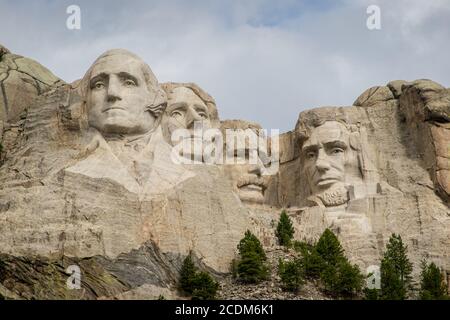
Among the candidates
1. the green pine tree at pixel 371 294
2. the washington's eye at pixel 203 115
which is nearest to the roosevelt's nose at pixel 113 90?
the washington's eye at pixel 203 115

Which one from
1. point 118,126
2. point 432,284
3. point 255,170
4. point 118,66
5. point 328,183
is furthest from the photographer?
point 255,170

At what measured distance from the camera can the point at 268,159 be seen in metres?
40.8

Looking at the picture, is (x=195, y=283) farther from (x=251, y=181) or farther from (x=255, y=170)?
(x=255, y=170)

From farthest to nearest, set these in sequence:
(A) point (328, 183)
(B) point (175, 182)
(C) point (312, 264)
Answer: (A) point (328, 183) → (B) point (175, 182) → (C) point (312, 264)

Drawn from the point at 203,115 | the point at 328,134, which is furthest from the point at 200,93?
the point at 328,134

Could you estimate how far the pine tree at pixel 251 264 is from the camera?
117ft

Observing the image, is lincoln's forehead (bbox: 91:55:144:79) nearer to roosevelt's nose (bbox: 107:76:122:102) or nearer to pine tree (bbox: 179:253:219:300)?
roosevelt's nose (bbox: 107:76:122:102)

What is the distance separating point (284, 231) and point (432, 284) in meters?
3.70

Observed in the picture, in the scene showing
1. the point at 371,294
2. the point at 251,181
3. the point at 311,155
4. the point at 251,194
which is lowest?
the point at 371,294

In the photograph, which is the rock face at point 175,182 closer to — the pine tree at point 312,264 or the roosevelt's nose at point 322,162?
the roosevelt's nose at point 322,162

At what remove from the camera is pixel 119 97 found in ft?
122
